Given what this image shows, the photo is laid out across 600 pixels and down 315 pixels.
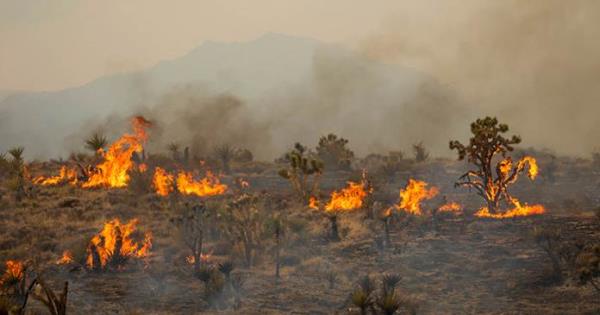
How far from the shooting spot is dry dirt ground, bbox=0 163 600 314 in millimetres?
11922

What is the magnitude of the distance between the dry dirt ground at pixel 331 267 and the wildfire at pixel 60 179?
23.2ft

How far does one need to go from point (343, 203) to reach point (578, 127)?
71698mm

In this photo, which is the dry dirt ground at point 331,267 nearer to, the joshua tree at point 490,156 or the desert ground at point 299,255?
the desert ground at point 299,255

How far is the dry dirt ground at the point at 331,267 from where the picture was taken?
39.1 ft

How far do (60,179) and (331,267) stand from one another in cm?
2075

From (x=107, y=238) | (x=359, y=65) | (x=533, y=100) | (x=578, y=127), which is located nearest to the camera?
(x=107, y=238)

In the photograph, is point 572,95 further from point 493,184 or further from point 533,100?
point 493,184

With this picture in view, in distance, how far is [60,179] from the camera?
30.2 metres

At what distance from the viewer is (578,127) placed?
8238 cm

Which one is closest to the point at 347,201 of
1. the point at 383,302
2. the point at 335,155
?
the point at 383,302

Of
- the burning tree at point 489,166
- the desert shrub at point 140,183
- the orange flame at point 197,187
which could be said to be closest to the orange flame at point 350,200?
the burning tree at point 489,166

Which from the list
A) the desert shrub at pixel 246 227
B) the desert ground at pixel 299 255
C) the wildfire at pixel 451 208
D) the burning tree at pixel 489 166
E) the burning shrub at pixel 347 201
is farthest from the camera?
the burning shrub at pixel 347 201

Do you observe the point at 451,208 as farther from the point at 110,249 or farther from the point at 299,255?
the point at 110,249

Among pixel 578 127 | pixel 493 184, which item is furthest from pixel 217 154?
pixel 578 127
